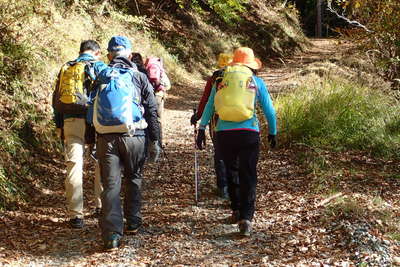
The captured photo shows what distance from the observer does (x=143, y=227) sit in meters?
5.17

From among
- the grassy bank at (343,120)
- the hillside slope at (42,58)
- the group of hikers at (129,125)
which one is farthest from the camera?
the grassy bank at (343,120)

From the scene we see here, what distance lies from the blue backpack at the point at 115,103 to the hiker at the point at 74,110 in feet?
2.19

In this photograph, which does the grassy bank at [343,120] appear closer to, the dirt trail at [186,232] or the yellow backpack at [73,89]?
the dirt trail at [186,232]

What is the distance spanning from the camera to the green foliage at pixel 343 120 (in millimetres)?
7535

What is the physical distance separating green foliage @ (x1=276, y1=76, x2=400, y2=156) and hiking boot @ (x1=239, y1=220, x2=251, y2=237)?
10.8ft

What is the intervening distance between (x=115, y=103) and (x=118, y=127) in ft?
0.77

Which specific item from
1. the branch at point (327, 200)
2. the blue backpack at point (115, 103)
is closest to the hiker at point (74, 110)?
the blue backpack at point (115, 103)

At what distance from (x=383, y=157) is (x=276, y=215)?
2797 mm

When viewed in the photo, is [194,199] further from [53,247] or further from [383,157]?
[383,157]

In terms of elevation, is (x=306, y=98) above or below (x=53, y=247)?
above

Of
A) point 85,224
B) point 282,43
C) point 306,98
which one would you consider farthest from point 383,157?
point 282,43

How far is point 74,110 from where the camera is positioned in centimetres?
514

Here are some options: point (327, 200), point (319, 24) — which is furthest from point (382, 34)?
point (319, 24)

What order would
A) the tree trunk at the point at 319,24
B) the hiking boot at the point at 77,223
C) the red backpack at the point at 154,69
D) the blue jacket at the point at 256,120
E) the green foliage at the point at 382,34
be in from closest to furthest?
the blue jacket at the point at 256,120 < the hiking boot at the point at 77,223 < the red backpack at the point at 154,69 < the green foliage at the point at 382,34 < the tree trunk at the point at 319,24
